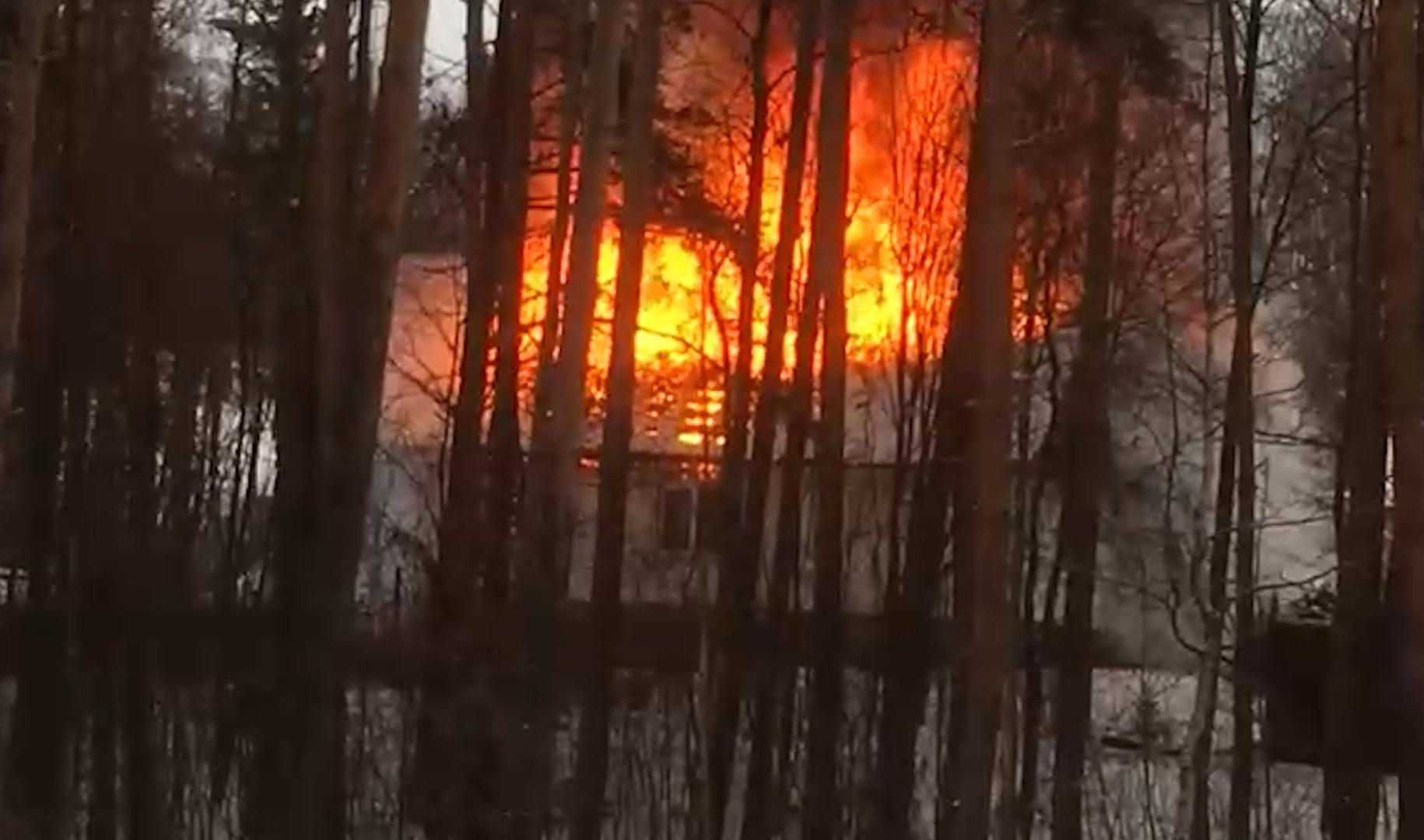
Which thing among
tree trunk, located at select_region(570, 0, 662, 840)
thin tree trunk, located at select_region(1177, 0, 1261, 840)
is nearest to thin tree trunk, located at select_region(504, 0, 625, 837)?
tree trunk, located at select_region(570, 0, 662, 840)

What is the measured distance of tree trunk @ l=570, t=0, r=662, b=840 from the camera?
13.5 m

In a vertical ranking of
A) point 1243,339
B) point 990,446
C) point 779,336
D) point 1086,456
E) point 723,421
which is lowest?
point 990,446

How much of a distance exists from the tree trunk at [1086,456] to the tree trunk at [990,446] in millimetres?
3405

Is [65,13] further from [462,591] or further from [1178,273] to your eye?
[1178,273]

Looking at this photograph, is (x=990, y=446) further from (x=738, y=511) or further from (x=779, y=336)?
(x=738, y=511)

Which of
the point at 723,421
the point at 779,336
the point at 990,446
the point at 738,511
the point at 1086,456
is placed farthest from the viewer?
the point at 723,421

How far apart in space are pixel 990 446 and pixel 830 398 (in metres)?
3.95

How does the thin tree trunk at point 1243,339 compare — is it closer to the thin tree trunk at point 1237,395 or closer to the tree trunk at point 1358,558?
the thin tree trunk at point 1237,395

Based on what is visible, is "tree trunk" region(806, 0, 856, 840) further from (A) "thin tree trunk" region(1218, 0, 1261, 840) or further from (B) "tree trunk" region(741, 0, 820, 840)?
(A) "thin tree trunk" region(1218, 0, 1261, 840)

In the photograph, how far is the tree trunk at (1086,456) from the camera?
14.4 m

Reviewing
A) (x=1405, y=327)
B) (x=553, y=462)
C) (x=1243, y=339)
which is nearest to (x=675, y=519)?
(x=1243, y=339)

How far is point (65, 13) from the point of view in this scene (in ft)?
44.7

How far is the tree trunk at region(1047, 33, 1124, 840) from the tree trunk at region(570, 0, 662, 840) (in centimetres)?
338

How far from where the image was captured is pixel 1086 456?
627 inches
